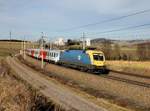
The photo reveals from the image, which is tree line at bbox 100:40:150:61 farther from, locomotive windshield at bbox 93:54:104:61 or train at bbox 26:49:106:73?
locomotive windshield at bbox 93:54:104:61

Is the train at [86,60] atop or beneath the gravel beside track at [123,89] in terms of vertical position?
atop

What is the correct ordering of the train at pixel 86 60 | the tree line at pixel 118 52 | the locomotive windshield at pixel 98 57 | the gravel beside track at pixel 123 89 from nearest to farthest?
the gravel beside track at pixel 123 89 < the train at pixel 86 60 < the locomotive windshield at pixel 98 57 < the tree line at pixel 118 52

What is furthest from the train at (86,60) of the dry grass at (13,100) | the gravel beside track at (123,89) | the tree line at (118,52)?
the dry grass at (13,100)

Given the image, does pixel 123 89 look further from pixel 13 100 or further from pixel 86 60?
pixel 86 60

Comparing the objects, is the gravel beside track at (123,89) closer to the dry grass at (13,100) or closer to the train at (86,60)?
the train at (86,60)

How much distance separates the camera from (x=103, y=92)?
25359mm

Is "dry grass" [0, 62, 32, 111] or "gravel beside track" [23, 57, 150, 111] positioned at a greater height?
"dry grass" [0, 62, 32, 111]

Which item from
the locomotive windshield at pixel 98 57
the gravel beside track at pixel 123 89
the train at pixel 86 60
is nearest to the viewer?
the gravel beside track at pixel 123 89

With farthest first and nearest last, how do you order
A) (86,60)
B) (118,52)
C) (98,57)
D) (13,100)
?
1. (118,52)
2. (86,60)
3. (98,57)
4. (13,100)

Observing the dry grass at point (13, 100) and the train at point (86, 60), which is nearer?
the dry grass at point (13, 100)

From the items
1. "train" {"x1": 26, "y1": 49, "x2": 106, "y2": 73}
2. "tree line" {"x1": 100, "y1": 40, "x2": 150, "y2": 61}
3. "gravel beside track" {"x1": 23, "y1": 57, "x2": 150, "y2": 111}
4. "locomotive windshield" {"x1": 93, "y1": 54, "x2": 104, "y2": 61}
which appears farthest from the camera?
"tree line" {"x1": 100, "y1": 40, "x2": 150, "y2": 61}

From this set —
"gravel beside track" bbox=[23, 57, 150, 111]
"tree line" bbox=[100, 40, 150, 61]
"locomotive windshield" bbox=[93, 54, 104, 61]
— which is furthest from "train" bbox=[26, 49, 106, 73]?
"tree line" bbox=[100, 40, 150, 61]

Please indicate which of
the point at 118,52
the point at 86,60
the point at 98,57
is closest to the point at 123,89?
the point at 98,57

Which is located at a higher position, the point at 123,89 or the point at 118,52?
the point at 118,52
